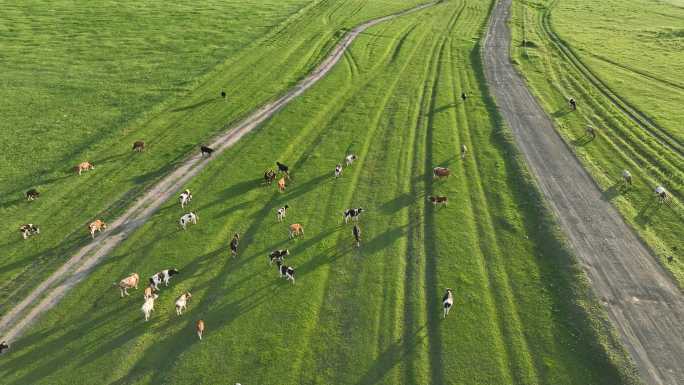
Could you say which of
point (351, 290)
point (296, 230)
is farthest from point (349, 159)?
point (351, 290)

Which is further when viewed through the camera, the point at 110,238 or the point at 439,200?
the point at 439,200

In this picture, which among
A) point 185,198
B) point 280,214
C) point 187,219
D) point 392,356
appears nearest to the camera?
point 392,356

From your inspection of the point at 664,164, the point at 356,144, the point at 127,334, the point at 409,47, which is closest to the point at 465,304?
the point at 127,334

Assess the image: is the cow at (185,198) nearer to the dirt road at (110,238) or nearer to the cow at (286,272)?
the dirt road at (110,238)

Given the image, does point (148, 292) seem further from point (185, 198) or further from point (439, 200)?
point (439, 200)

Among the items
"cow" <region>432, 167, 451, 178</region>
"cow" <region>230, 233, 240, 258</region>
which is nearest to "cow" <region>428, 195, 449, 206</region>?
"cow" <region>432, 167, 451, 178</region>
